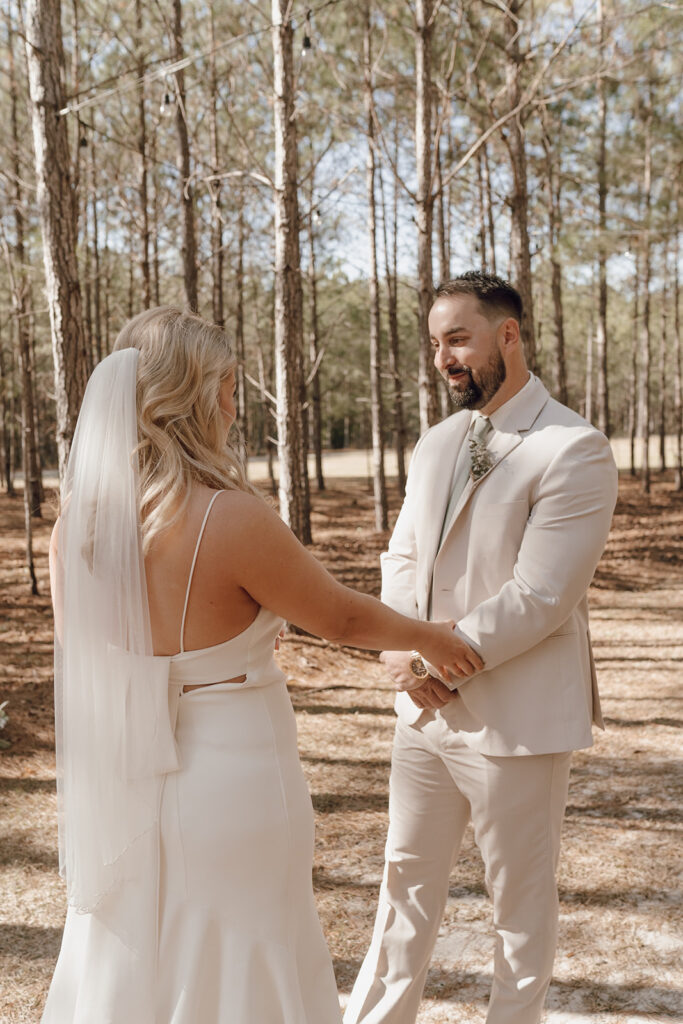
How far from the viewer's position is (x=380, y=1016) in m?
2.58

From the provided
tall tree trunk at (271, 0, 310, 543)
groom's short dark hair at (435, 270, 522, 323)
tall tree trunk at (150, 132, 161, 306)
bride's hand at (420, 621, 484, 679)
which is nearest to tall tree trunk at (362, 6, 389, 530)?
tall tree trunk at (150, 132, 161, 306)

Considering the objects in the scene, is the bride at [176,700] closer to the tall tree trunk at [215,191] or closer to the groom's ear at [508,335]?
the groom's ear at [508,335]

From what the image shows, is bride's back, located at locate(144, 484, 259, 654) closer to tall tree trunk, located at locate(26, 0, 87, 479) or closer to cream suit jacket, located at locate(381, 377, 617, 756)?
cream suit jacket, located at locate(381, 377, 617, 756)

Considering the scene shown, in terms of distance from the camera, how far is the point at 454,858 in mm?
2633

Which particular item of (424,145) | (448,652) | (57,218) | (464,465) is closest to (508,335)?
(464,465)

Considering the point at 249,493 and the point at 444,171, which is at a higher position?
the point at 444,171

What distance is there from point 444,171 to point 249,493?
15709 mm

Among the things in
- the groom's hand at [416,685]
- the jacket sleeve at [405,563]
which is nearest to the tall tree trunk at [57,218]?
the jacket sleeve at [405,563]

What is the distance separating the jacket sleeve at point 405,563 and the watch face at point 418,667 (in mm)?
206

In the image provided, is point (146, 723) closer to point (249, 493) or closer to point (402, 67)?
point (249, 493)

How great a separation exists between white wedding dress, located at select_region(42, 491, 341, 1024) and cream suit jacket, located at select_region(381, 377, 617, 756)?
2.17ft

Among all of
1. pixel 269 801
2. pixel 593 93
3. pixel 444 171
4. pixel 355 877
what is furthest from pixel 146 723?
pixel 593 93

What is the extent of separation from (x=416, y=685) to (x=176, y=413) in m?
1.08

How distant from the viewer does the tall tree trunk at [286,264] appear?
7422 mm
